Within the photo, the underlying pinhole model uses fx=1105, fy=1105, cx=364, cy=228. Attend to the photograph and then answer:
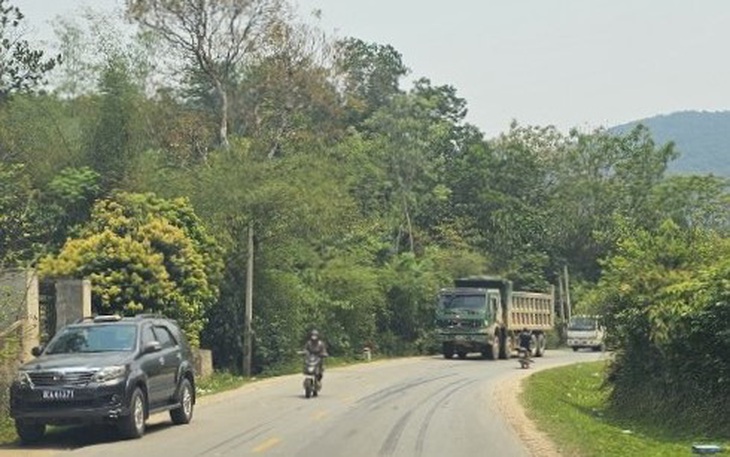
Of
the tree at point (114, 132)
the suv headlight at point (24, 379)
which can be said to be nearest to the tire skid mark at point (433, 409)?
the suv headlight at point (24, 379)

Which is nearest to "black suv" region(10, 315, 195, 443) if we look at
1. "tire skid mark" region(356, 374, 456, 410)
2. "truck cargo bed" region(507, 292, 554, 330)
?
"tire skid mark" region(356, 374, 456, 410)

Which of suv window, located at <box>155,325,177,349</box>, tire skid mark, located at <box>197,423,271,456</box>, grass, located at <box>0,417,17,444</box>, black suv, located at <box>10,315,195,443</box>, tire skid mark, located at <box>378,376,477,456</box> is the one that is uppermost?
suv window, located at <box>155,325,177,349</box>

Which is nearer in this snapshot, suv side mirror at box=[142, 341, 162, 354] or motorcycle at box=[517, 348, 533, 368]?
suv side mirror at box=[142, 341, 162, 354]

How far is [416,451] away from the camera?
51.1 ft

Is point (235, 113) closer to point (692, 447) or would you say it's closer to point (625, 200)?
point (625, 200)

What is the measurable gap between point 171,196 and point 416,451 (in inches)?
974

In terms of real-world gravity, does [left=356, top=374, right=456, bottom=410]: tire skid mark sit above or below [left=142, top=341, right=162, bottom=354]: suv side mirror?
below

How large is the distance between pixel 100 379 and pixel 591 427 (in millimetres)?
8642

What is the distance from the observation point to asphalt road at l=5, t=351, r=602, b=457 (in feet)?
51.7

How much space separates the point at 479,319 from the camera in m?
46.1

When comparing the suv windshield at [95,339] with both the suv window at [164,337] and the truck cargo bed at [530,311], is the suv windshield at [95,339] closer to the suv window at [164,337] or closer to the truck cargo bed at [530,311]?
the suv window at [164,337]

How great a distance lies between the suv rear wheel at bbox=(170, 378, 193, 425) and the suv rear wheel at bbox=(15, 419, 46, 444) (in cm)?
280

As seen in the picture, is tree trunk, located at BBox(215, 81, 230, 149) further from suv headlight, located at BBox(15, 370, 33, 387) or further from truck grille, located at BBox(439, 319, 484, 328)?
suv headlight, located at BBox(15, 370, 33, 387)

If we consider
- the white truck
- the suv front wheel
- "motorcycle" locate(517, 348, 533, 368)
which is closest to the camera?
the suv front wheel
